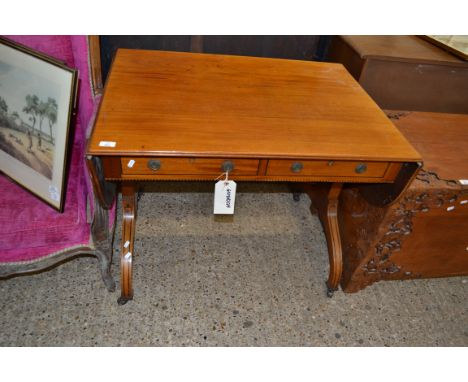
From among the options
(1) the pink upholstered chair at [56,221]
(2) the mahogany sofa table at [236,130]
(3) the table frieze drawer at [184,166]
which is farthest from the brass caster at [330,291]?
(1) the pink upholstered chair at [56,221]

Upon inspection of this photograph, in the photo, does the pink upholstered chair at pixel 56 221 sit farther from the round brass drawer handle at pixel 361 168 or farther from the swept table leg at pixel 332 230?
the swept table leg at pixel 332 230

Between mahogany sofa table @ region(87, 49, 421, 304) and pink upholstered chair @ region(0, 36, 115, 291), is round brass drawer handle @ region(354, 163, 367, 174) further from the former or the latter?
pink upholstered chair @ region(0, 36, 115, 291)

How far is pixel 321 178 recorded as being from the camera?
114 centimetres

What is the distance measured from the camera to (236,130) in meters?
1.09

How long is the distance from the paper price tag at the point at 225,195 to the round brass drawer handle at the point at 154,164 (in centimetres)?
19

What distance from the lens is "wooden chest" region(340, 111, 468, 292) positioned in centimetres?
130

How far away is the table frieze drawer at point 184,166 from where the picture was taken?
3.35 ft

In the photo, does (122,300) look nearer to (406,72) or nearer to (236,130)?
(236,130)

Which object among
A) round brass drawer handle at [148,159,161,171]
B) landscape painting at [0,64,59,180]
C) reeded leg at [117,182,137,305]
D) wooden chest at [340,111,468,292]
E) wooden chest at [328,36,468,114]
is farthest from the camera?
wooden chest at [328,36,468,114]

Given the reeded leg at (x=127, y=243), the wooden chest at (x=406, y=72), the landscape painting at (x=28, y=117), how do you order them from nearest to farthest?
the landscape painting at (x=28, y=117)
the reeded leg at (x=127, y=243)
the wooden chest at (x=406, y=72)

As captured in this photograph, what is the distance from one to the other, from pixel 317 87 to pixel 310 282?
34.7 inches

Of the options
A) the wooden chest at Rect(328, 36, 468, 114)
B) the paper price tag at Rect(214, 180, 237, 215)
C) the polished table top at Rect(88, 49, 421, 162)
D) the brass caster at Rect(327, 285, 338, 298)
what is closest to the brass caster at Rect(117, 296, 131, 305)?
the paper price tag at Rect(214, 180, 237, 215)

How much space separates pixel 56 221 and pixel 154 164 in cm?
44

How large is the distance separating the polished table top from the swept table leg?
16.5 inches
